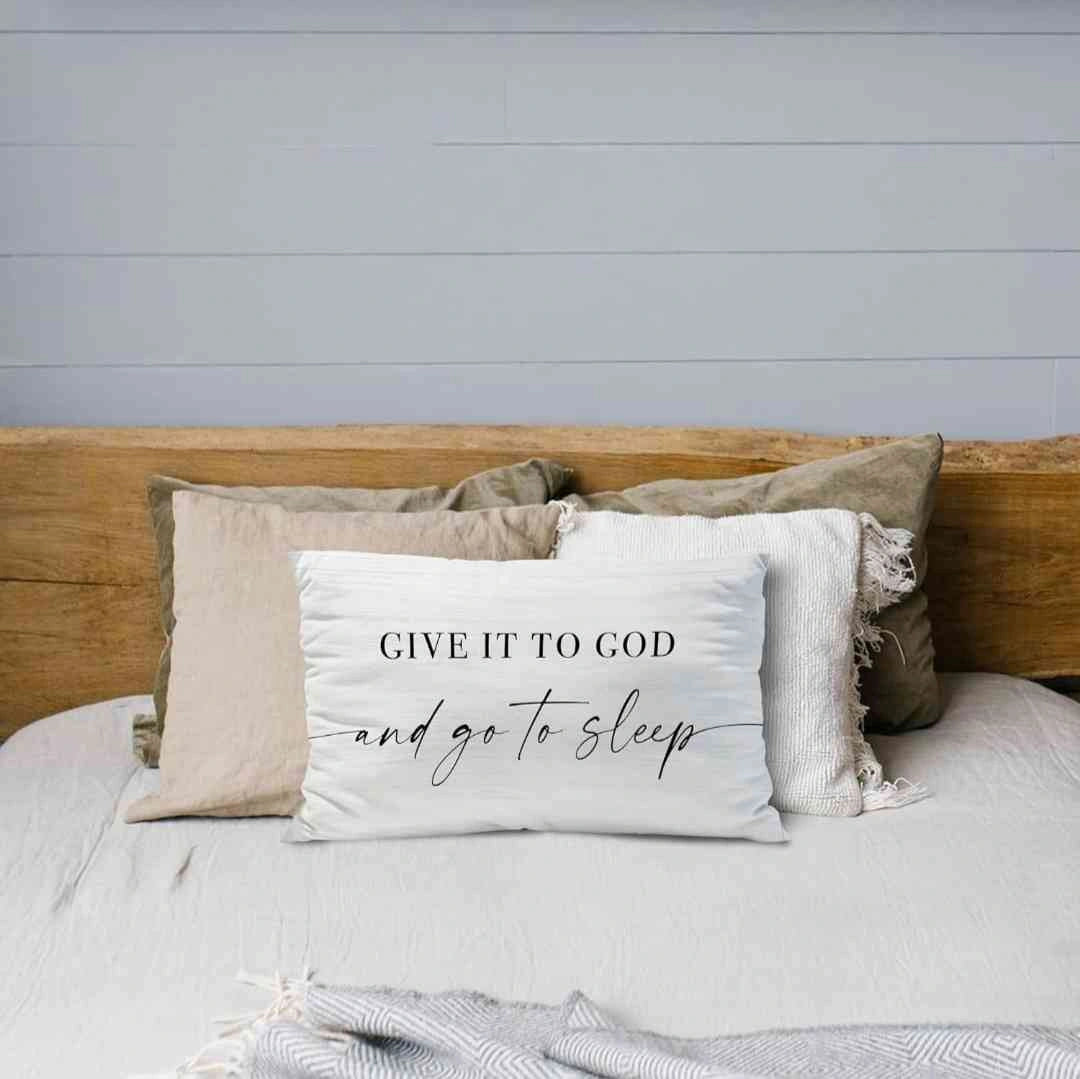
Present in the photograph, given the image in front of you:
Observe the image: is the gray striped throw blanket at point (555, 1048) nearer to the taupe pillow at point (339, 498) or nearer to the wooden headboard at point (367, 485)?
the taupe pillow at point (339, 498)

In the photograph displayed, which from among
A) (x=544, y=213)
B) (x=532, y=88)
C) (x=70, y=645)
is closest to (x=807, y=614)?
(x=544, y=213)

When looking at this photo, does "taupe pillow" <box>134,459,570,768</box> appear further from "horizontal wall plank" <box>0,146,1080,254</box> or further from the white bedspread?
"horizontal wall plank" <box>0,146,1080,254</box>

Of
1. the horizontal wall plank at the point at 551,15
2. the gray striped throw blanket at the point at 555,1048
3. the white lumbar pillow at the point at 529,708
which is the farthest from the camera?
the horizontal wall plank at the point at 551,15

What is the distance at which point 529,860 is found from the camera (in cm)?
134

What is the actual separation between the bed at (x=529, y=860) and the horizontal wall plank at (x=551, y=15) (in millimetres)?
546

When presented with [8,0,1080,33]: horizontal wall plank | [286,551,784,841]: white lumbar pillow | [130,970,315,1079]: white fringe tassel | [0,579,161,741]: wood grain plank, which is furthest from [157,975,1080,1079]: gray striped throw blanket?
[8,0,1080,33]: horizontal wall plank

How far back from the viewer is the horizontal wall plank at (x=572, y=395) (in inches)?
72.2

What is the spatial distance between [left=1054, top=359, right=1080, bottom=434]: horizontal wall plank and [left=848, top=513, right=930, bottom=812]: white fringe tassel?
19.1 inches

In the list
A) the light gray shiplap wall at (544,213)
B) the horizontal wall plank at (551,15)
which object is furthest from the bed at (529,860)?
the horizontal wall plank at (551,15)

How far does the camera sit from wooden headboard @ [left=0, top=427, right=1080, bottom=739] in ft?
5.78

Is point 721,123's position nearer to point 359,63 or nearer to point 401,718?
point 359,63

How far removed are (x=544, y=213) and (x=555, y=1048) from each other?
3.95 ft

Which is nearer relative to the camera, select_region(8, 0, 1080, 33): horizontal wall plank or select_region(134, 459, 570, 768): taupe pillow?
select_region(134, 459, 570, 768): taupe pillow

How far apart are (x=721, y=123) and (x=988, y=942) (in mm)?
1142
